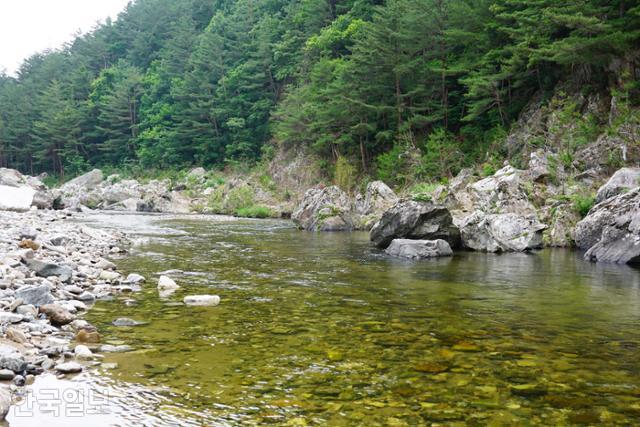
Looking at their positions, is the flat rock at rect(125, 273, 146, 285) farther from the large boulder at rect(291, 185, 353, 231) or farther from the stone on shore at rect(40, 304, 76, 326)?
the large boulder at rect(291, 185, 353, 231)

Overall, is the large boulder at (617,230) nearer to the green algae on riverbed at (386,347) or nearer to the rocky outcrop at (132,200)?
the green algae on riverbed at (386,347)

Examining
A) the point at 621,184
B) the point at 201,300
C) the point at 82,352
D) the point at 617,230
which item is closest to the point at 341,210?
the point at 621,184

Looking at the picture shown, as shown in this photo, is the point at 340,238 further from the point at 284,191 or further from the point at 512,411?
the point at 284,191

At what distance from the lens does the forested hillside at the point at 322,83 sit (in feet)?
84.3

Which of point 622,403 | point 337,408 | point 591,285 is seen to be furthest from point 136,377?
point 591,285

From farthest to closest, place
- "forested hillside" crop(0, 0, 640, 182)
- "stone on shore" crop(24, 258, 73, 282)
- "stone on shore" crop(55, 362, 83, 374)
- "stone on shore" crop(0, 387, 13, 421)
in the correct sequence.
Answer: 1. "forested hillside" crop(0, 0, 640, 182)
2. "stone on shore" crop(24, 258, 73, 282)
3. "stone on shore" crop(55, 362, 83, 374)
4. "stone on shore" crop(0, 387, 13, 421)

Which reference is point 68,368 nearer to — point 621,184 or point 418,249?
point 418,249

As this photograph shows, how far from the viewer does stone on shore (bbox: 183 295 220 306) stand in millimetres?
8016

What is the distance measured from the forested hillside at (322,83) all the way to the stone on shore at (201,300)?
19080 millimetres

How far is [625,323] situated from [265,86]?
4913 cm

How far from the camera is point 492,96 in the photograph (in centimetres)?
2936

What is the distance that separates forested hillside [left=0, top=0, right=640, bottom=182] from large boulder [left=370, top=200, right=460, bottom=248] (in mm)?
10299

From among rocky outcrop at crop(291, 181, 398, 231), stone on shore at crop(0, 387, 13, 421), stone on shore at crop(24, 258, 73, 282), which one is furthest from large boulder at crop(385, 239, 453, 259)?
stone on shore at crop(0, 387, 13, 421)

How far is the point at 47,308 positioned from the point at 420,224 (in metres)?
12.2
